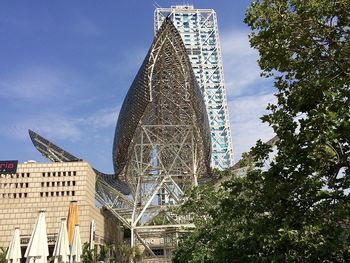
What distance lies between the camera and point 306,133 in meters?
9.05

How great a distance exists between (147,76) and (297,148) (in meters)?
34.6

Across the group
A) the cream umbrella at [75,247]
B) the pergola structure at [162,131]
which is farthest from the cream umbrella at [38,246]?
the pergola structure at [162,131]

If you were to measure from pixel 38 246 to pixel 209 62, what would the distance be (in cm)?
10815

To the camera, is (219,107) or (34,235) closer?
(34,235)

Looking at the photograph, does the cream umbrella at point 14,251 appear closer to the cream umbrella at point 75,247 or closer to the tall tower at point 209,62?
the cream umbrella at point 75,247

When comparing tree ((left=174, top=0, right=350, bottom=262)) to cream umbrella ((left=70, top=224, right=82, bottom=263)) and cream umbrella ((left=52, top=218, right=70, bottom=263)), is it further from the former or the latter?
cream umbrella ((left=70, top=224, right=82, bottom=263))

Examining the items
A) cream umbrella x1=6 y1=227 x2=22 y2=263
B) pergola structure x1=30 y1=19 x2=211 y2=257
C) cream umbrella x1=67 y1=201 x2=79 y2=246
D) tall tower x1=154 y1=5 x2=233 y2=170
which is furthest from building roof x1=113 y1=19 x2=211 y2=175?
tall tower x1=154 y1=5 x2=233 y2=170

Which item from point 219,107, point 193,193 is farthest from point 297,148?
point 219,107

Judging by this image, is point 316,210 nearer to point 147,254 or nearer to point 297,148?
point 297,148

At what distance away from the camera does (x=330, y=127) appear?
854cm

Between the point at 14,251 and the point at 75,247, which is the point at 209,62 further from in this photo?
the point at 14,251

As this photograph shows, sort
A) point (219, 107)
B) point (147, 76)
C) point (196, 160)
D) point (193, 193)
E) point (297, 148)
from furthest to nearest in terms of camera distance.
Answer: point (219, 107)
point (196, 160)
point (147, 76)
point (193, 193)
point (297, 148)

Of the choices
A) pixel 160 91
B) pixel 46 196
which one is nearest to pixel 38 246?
pixel 160 91

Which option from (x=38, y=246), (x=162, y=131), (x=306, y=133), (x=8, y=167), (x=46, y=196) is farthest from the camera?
(x=8, y=167)
